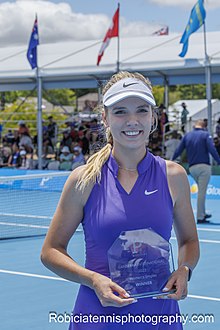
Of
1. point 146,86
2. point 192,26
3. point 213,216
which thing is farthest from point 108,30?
point 146,86

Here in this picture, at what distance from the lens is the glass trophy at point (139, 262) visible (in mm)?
2857

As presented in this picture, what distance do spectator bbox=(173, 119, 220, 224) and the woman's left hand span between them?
10.7 meters

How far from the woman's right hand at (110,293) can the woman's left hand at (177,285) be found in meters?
0.17

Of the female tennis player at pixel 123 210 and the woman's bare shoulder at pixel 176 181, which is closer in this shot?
the female tennis player at pixel 123 210

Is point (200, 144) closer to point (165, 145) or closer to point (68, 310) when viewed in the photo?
point (68, 310)

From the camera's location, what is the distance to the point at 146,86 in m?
3.14

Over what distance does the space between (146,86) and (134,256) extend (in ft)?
2.44

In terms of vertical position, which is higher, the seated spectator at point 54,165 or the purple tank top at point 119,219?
the purple tank top at point 119,219

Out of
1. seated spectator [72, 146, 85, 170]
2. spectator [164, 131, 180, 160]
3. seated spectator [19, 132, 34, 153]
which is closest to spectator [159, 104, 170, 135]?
spectator [164, 131, 180, 160]

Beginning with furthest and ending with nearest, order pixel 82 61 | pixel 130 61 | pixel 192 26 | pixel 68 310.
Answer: pixel 82 61 < pixel 130 61 < pixel 192 26 < pixel 68 310

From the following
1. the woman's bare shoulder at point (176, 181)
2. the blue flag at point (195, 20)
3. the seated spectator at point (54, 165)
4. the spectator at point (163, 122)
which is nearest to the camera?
the woman's bare shoulder at point (176, 181)

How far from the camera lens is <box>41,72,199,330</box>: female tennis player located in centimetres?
296

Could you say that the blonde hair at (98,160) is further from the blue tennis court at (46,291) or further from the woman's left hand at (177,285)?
the blue tennis court at (46,291)

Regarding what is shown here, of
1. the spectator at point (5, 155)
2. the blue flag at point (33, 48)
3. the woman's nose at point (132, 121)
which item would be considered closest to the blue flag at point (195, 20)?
the blue flag at point (33, 48)
